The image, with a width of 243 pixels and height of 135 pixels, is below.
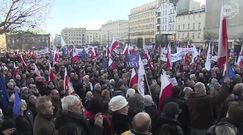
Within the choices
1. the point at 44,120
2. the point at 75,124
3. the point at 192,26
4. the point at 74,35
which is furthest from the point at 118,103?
the point at 74,35

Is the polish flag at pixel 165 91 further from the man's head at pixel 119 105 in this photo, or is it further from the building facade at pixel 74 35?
the building facade at pixel 74 35

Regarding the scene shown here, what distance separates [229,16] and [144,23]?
8065 centimetres

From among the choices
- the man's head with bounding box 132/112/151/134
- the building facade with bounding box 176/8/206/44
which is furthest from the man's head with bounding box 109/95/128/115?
the building facade with bounding box 176/8/206/44

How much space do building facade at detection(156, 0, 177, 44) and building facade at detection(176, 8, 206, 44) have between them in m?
5.85

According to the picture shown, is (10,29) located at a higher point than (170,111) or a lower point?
higher

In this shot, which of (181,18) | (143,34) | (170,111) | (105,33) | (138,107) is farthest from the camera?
(105,33)

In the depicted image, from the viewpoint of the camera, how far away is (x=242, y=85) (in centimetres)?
654

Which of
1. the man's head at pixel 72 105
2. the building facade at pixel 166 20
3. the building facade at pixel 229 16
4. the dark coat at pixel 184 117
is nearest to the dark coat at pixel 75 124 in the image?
the man's head at pixel 72 105

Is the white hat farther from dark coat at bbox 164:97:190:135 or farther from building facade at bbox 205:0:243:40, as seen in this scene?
building facade at bbox 205:0:243:40

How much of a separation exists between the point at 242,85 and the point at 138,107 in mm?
2108

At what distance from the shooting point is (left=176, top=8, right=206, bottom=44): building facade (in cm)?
7438

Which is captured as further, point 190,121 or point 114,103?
point 190,121

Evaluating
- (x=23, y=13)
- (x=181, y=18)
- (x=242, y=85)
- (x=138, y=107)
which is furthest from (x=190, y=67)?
(x=181, y=18)

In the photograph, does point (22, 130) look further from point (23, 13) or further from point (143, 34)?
point (143, 34)
